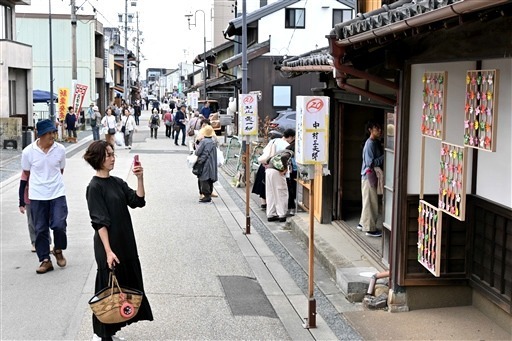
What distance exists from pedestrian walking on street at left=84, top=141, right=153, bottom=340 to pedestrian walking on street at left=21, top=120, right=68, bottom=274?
9.19 feet

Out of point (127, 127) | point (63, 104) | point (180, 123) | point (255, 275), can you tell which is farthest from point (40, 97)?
point (255, 275)

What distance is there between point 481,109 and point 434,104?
738mm

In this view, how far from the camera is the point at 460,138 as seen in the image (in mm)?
6602

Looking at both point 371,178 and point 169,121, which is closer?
point 371,178

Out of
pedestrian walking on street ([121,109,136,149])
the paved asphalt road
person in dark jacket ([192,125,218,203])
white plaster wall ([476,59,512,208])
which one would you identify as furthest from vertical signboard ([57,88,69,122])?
white plaster wall ([476,59,512,208])

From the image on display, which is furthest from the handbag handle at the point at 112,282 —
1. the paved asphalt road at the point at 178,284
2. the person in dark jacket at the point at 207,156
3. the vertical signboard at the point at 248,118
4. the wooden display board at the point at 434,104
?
the person in dark jacket at the point at 207,156

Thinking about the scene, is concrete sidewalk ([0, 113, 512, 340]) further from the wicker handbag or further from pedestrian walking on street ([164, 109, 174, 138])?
pedestrian walking on street ([164, 109, 174, 138])

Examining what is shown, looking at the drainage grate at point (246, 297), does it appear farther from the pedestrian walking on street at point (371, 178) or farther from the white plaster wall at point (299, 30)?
the white plaster wall at point (299, 30)

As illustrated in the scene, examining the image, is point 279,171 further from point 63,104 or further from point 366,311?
point 63,104

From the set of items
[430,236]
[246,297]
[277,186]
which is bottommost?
[246,297]

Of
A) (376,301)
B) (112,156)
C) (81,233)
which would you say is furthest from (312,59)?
(81,233)

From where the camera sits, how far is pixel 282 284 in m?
8.58

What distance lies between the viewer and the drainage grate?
7402 millimetres

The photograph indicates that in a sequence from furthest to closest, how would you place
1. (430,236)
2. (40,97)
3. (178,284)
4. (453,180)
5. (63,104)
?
(40,97) < (63,104) < (178,284) < (430,236) < (453,180)
